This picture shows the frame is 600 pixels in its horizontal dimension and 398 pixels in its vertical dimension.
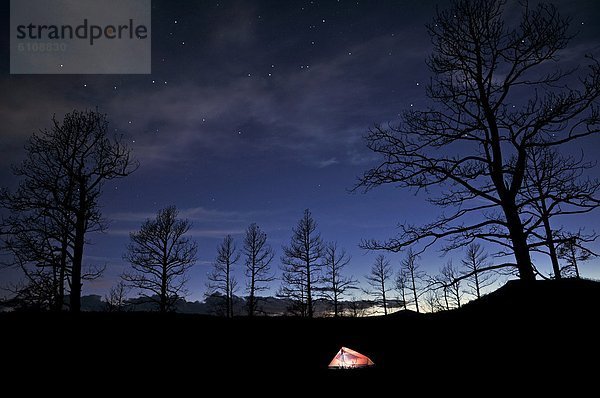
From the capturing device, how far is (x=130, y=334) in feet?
28.6

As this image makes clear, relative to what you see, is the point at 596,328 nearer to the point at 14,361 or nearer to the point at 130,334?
A: the point at 130,334

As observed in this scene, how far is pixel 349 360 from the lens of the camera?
340 inches

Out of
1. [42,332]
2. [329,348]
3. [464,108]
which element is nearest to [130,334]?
[42,332]

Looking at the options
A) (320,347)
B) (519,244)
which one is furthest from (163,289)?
(519,244)

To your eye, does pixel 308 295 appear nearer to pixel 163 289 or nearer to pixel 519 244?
pixel 163 289

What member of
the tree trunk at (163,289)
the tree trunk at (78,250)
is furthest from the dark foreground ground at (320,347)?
the tree trunk at (163,289)

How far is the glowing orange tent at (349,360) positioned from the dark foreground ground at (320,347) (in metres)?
0.23

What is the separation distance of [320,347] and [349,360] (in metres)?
1.68

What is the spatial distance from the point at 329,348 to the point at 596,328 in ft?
20.8

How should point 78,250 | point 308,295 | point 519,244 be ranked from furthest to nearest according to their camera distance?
point 308,295
point 78,250
point 519,244

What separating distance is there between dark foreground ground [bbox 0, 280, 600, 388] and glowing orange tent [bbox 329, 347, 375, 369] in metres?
0.23

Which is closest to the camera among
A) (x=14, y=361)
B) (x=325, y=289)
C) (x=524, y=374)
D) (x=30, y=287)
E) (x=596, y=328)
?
(x=524, y=374)

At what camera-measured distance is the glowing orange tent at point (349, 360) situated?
8547 mm

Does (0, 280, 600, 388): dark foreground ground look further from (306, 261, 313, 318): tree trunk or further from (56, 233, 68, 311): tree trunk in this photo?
(306, 261, 313, 318): tree trunk
